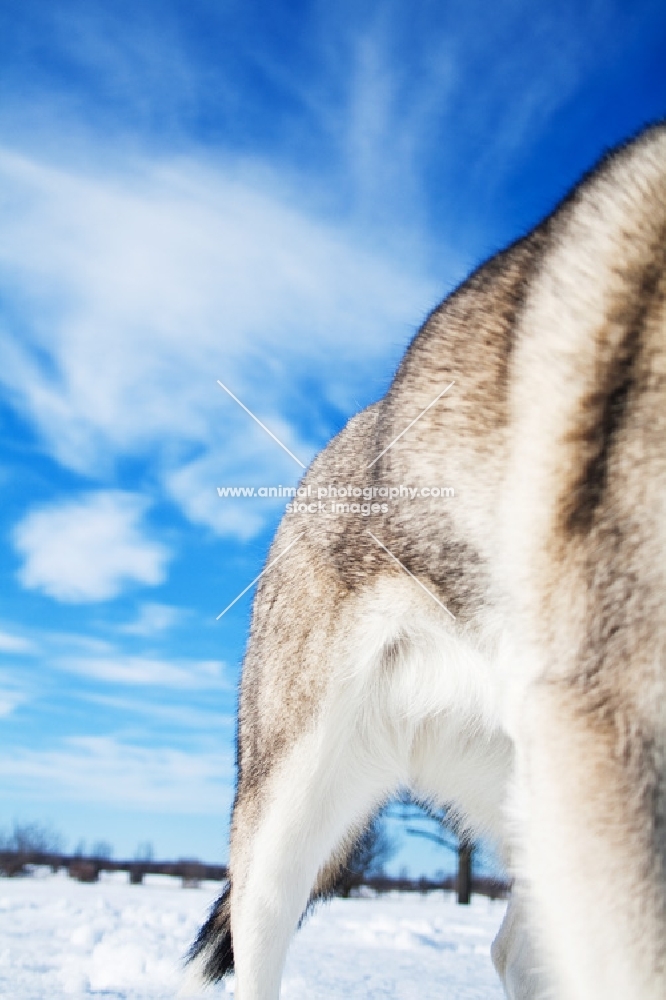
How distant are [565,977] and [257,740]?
165cm

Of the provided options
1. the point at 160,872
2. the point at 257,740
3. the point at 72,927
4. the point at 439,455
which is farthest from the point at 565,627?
the point at 160,872

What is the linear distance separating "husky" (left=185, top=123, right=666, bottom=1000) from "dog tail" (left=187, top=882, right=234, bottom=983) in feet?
0.05

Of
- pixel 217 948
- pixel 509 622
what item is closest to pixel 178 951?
pixel 217 948

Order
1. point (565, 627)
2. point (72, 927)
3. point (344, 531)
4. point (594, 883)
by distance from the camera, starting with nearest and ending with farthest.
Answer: point (594, 883), point (565, 627), point (344, 531), point (72, 927)

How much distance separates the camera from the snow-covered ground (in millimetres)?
4586

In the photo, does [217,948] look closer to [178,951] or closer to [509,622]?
[178,951]

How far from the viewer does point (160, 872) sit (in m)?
13.4

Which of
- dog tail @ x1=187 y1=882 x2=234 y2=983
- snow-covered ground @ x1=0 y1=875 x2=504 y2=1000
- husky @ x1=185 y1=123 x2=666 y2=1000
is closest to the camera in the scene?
husky @ x1=185 y1=123 x2=666 y2=1000

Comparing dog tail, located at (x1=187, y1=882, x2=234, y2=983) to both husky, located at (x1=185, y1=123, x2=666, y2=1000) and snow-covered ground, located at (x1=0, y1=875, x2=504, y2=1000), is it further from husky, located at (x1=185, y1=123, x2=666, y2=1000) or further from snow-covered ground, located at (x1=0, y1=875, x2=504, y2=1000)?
snow-covered ground, located at (x1=0, y1=875, x2=504, y2=1000)

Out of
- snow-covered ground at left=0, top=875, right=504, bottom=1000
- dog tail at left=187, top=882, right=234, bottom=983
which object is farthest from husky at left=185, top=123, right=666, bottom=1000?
snow-covered ground at left=0, top=875, right=504, bottom=1000

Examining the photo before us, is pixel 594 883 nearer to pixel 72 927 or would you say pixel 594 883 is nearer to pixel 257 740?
pixel 257 740

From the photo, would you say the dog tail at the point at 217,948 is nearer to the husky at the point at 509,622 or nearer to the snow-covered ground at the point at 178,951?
the husky at the point at 509,622

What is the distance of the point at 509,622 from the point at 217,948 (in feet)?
7.75

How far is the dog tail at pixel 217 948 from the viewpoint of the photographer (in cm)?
391
